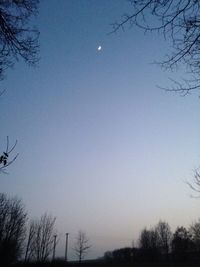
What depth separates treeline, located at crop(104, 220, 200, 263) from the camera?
84.2 meters

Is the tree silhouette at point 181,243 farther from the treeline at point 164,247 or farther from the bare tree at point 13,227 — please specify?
the bare tree at point 13,227

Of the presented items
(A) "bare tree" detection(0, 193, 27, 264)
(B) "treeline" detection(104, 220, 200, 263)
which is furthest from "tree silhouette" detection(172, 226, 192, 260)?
(A) "bare tree" detection(0, 193, 27, 264)

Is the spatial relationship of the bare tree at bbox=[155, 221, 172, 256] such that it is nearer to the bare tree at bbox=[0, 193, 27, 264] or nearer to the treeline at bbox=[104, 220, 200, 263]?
the treeline at bbox=[104, 220, 200, 263]

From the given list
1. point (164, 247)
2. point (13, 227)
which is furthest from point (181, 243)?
point (13, 227)

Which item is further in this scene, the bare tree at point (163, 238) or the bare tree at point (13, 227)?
the bare tree at point (163, 238)

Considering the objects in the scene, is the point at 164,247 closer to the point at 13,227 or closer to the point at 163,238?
the point at 163,238

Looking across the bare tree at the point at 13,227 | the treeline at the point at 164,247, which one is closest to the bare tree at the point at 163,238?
the treeline at the point at 164,247

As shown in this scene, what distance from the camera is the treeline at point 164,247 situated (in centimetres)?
8419

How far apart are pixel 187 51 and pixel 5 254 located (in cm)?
3540

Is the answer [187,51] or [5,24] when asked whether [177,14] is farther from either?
[5,24]

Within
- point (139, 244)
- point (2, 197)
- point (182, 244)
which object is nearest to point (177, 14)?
point (2, 197)

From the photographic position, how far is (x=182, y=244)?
91.9 meters

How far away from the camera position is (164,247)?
102m

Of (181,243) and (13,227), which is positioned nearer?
(13,227)
